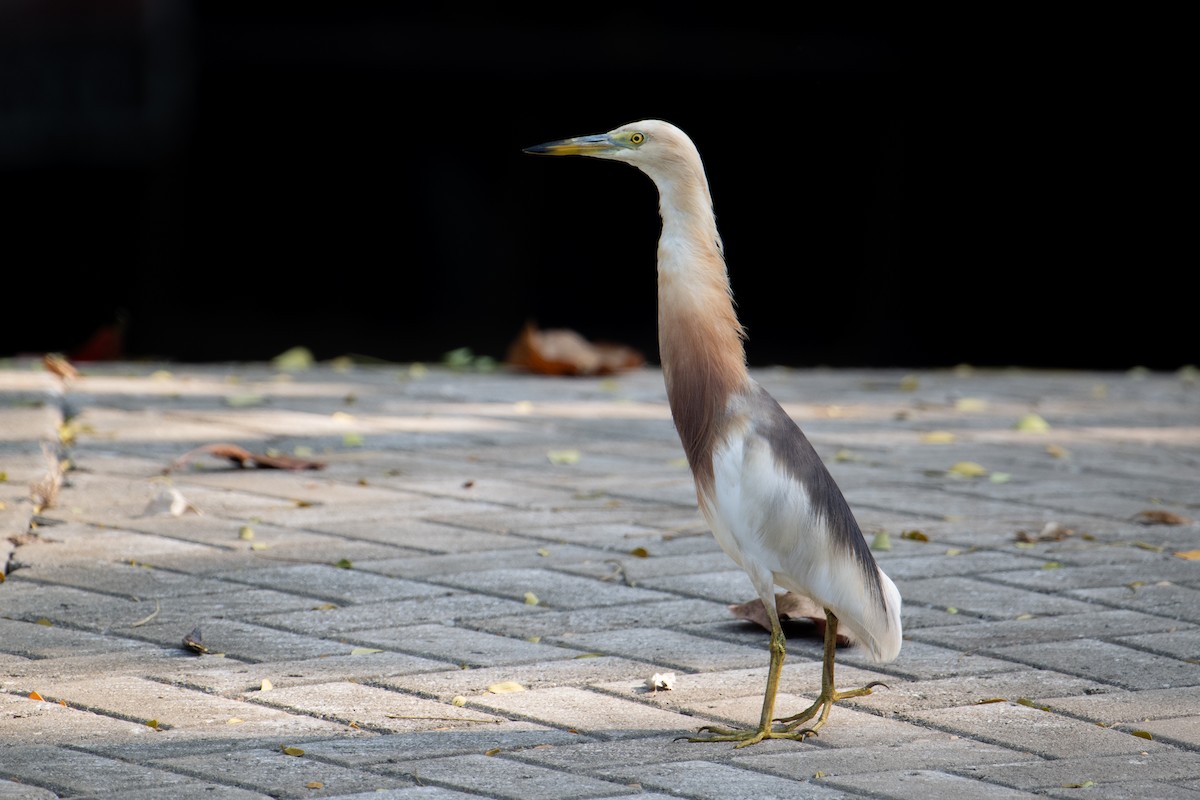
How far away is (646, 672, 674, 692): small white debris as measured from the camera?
317cm

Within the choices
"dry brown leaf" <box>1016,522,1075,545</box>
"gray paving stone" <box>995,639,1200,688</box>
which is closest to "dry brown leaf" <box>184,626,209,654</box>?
"gray paving stone" <box>995,639,1200,688</box>

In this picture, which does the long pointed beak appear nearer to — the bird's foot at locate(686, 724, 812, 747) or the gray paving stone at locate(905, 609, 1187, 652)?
the bird's foot at locate(686, 724, 812, 747)

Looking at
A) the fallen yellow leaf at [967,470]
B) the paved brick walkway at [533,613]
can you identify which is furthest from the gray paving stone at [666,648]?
the fallen yellow leaf at [967,470]

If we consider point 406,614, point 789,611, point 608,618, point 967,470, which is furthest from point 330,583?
point 967,470

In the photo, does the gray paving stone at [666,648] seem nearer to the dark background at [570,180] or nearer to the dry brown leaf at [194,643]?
the dry brown leaf at [194,643]

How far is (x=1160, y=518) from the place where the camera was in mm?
4625

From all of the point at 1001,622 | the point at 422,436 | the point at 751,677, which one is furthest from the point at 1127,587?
the point at 422,436

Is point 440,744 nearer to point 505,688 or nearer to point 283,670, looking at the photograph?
point 505,688

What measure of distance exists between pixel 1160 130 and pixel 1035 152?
0.76 metres

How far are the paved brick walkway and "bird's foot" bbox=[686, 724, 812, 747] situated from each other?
1.1 inches

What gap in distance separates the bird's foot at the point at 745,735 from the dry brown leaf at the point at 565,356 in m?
4.73

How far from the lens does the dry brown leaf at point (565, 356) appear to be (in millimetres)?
7586

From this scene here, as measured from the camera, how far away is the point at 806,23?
846 cm

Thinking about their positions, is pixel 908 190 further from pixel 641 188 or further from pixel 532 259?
pixel 532 259
